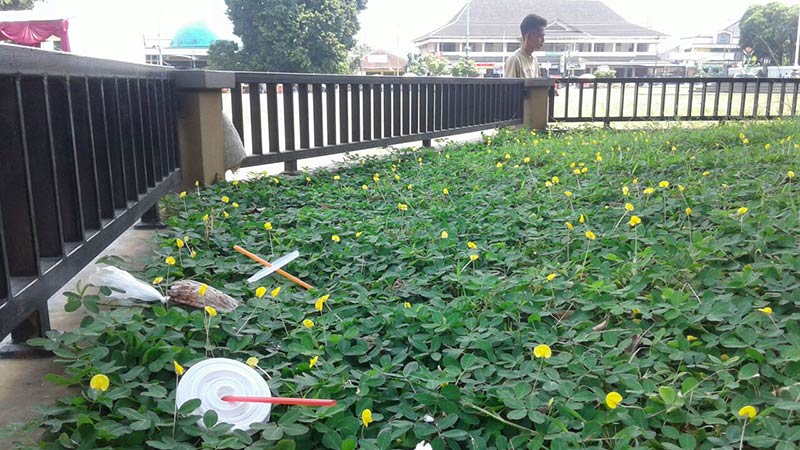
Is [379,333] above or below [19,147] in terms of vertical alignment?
below

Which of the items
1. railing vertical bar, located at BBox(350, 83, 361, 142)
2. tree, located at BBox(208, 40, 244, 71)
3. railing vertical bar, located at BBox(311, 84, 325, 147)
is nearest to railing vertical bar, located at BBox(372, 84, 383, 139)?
railing vertical bar, located at BBox(350, 83, 361, 142)

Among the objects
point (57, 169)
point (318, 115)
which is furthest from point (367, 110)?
point (57, 169)

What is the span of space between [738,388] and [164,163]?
3.35m

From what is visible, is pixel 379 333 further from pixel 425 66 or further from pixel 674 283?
pixel 425 66

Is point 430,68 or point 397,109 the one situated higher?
point 397,109

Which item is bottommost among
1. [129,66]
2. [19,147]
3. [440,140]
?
[440,140]

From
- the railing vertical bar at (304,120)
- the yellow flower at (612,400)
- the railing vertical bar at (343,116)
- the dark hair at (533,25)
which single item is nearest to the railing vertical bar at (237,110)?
the railing vertical bar at (304,120)

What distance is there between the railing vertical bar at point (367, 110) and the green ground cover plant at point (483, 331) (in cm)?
304

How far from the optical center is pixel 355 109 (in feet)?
22.1

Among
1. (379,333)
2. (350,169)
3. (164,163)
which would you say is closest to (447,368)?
(379,333)

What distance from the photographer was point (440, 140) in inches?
338

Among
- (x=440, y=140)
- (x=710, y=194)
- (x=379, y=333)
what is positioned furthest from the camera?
(x=440, y=140)

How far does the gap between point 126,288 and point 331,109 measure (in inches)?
162

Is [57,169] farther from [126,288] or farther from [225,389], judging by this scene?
[225,389]
